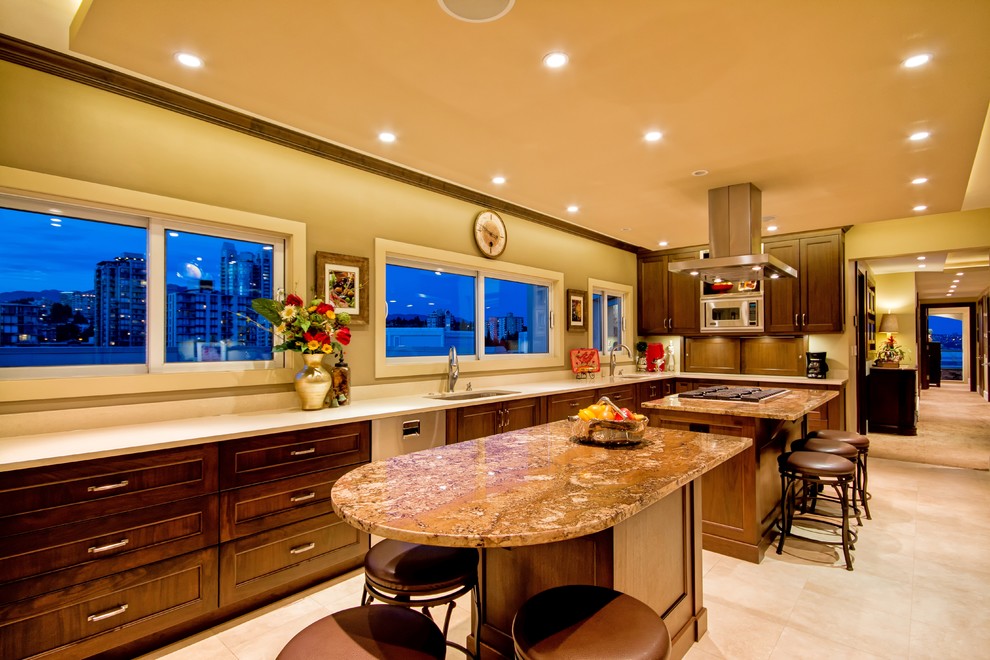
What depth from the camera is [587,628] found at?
120 centimetres

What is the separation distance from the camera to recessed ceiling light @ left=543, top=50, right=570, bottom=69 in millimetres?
1998

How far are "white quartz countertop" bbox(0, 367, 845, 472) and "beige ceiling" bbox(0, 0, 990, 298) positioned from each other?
1601 millimetres

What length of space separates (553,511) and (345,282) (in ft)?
8.36

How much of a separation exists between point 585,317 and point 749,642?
3.78m

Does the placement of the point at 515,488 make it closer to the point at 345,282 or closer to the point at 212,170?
the point at 345,282

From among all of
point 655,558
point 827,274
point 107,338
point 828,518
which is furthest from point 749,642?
point 827,274

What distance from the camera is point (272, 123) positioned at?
116 inches

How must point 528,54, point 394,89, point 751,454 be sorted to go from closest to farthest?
point 528,54 < point 394,89 < point 751,454

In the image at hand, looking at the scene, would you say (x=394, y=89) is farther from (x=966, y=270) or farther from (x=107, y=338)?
(x=966, y=270)

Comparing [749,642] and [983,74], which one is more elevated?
[983,74]

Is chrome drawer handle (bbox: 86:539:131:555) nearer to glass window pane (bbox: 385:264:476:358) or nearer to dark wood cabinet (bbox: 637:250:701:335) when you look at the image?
glass window pane (bbox: 385:264:476:358)

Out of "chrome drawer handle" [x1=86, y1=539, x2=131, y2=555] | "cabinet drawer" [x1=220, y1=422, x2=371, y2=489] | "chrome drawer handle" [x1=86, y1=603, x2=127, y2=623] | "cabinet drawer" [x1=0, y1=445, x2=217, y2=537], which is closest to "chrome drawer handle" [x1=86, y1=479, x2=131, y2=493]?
"cabinet drawer" [x1=0, y1=445, x2=217, y2=537]

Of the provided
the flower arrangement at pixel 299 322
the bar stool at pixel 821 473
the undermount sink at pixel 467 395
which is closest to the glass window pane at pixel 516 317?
the undermount sink at pixel 467 395

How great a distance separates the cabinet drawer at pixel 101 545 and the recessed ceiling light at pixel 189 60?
6.18ft
